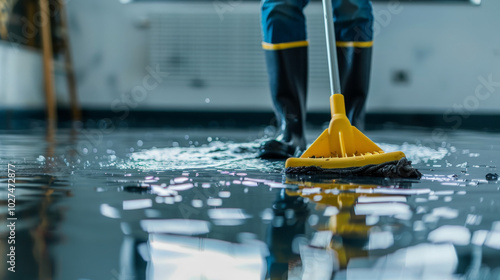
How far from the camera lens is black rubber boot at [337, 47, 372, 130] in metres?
1.31

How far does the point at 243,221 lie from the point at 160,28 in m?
3.21

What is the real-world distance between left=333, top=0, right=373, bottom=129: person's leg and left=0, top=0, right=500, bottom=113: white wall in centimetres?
227

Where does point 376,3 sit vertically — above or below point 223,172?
above

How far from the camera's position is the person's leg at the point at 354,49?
4.24 feet

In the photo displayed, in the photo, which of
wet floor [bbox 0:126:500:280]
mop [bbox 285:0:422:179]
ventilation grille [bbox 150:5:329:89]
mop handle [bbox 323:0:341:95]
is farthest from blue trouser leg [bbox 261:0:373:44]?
ventilation grille [bbox 150:5:329:89]

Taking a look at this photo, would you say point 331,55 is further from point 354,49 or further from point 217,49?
point 217,49

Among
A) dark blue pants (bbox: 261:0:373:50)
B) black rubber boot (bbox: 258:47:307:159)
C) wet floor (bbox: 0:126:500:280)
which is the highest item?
dark blue pants (bbox: 261:0:373:50)

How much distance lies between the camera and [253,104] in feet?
11.9

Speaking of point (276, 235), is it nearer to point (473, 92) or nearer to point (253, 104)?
point (253, 104)

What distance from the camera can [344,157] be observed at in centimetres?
93

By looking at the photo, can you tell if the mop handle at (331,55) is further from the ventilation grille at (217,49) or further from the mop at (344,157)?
the ventilation grille at (217,49)

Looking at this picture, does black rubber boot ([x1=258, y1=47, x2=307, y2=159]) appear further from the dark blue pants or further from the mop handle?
the mop handle

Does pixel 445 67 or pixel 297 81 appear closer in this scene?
pixel 297 81

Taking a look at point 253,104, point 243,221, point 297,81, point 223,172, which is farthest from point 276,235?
point 253,104
